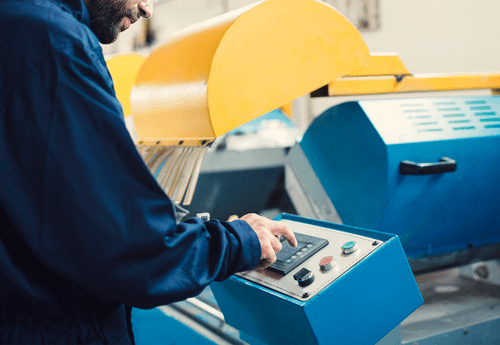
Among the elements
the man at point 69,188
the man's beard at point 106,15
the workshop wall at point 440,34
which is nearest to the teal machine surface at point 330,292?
the man at point 69,188

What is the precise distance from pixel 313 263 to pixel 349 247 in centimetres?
8

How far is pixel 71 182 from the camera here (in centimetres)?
51

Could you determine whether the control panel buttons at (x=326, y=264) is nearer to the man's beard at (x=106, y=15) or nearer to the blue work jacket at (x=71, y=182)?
the blue work jacket at (x=71, y=182)

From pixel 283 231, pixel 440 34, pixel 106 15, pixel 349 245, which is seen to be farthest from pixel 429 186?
pixel 440 34

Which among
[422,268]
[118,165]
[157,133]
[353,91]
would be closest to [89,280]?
[118,165]

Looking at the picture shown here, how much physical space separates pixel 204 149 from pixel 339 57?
40 centimetres

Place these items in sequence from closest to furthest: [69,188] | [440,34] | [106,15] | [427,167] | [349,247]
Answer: [69,188] → [106,15] → [349,247] → [427,167] → [440,34]

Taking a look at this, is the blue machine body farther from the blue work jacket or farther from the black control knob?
the blue work jacket

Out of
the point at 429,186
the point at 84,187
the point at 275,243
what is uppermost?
the point at 84,187

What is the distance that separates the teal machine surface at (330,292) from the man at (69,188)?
8.9 inches

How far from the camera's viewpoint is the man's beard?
0.69 metres

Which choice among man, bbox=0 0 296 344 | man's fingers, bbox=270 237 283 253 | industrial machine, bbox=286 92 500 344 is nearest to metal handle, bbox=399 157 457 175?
industrial machine, bbox=286 92 500 344

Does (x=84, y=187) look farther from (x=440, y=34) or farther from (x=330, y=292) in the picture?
(x=440, y=34)

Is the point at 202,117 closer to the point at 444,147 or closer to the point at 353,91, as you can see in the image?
the point at 353,91
